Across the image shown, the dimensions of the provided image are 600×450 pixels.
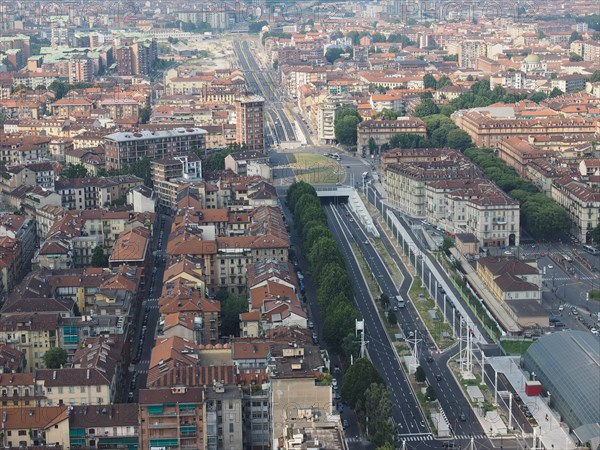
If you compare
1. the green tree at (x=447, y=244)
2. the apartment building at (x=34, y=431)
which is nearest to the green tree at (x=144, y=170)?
the green tree at (x=447, y=244)

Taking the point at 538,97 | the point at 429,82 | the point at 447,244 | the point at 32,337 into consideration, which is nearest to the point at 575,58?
the point at 429,82

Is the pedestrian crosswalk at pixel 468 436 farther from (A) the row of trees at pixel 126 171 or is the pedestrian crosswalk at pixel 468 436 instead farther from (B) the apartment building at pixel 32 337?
(A) the row of trees at pixel 126 171

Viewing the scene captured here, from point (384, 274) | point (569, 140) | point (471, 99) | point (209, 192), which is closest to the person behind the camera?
point (384, 274)

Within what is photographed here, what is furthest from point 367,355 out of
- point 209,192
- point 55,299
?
point 209,192

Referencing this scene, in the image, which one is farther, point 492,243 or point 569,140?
point 569,140

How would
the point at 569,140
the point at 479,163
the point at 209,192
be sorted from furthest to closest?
the point at 569,140
the point at 479,163
the point at 209,192

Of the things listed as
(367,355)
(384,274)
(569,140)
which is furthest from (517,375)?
(569,140)

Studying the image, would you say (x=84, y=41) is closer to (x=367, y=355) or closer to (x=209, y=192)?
(x=209, y=192)
